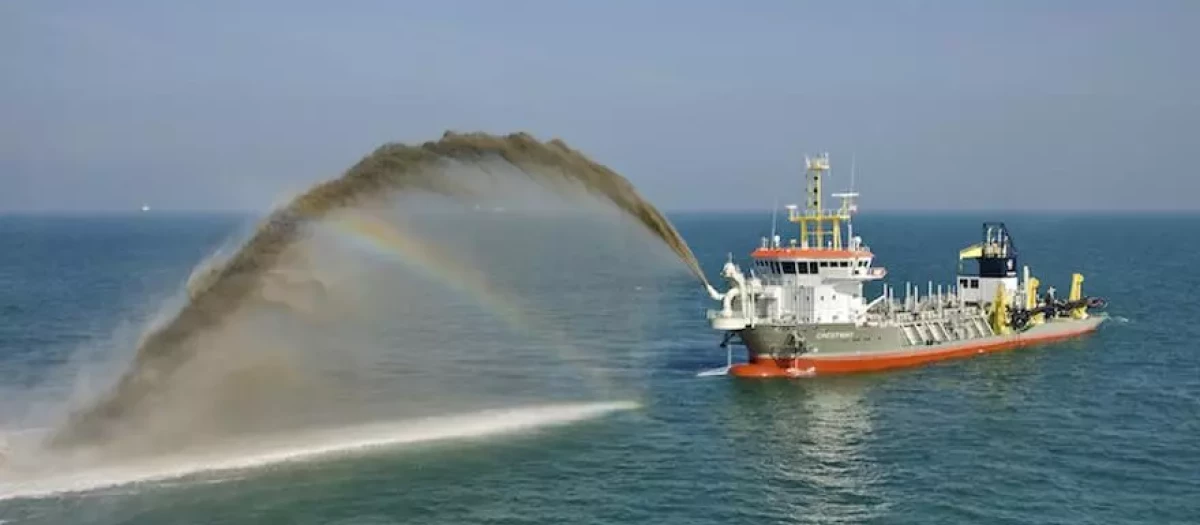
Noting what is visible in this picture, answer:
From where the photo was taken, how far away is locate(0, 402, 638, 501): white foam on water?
3650 cm

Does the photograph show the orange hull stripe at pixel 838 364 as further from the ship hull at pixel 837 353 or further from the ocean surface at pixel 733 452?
the ocean surface at pixel 733 452

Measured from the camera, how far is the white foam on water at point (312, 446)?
36.5m

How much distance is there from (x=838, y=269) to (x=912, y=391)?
33.9 ft

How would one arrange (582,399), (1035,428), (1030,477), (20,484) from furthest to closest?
(582,399) < (1035,428) < (1030,477) < (20,484)

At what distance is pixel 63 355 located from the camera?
71.3 meters

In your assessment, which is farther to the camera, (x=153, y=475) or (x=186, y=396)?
(x=186, y=396)

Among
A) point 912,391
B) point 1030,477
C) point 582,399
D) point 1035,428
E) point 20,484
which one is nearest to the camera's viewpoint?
point 20,484

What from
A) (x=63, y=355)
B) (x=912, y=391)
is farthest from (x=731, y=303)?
(x=63, y=355)

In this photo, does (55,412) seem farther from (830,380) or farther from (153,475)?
(830,380)

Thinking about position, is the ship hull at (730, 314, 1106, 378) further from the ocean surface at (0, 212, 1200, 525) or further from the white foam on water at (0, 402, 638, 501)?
the white foam on water at (0, 402, 638, 501)

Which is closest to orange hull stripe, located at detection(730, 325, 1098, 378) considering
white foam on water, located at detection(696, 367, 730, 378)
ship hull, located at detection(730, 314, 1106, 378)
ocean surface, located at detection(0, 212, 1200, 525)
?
ship hull, located at detection(730, 314, 1106, 378)

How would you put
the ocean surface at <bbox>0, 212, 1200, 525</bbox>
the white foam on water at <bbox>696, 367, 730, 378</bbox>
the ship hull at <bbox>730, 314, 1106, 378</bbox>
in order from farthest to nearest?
1. the ship hull at <bbox>730, 314, 1106, 378</bbox>
2. the white foam on water at <bbox>696, 367, 730, 378</bbox>
3. the ocean surface at <bbox>0, 212, 1200, 525</bbox>

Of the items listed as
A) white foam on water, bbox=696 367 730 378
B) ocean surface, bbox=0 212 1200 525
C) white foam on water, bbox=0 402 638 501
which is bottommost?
ocean surface, bbox=0 212 1200 525

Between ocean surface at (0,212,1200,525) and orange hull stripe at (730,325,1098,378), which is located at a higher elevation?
orange hull stripe at (730,325,1098,378)
